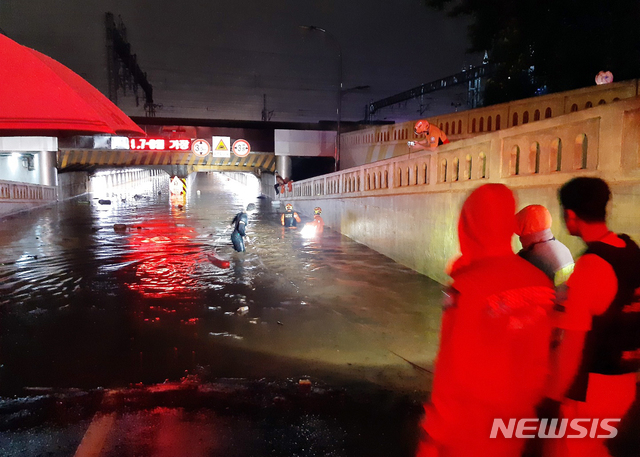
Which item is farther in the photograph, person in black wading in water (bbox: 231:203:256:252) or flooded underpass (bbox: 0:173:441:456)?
person in black wading in water (bbox: 231:203:256:252)

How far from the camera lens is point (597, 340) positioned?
2.03 metres

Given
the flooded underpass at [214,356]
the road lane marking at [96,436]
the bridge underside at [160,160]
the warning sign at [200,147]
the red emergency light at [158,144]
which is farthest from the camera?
the warning sign at [200,147]

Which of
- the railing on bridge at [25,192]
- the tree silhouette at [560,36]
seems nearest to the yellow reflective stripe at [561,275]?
the tree silhouette at [560,36]

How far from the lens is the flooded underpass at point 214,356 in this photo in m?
3.15

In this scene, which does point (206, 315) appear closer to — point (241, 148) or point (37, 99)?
point (37, 99)

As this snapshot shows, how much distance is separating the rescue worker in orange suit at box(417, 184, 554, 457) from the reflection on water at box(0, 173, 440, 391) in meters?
2.29

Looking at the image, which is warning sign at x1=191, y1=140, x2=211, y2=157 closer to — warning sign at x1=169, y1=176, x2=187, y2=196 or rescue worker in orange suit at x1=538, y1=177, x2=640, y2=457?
warning sign at x1=169, y1=176, x2=187, y2=196

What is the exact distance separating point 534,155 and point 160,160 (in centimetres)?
2699

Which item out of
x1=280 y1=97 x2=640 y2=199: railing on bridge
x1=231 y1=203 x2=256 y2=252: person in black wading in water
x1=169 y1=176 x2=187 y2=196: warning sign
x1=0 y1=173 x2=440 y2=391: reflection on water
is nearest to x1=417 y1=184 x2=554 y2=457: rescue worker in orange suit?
x1=0 y1=173 x2=440 y2=391: reflection on water

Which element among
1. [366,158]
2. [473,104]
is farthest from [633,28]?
[473,104]

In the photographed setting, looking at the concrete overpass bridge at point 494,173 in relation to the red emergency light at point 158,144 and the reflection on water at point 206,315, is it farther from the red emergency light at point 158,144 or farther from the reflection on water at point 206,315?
the red emergency light at point 158,144

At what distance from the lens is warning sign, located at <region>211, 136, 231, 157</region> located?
93.4 ft

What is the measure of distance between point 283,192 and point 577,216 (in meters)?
24.7

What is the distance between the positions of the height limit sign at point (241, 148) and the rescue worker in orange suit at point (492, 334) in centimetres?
2822
